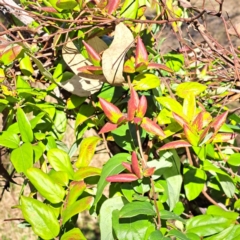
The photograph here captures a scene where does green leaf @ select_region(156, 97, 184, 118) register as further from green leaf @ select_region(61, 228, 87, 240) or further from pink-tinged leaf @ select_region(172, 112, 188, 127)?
green leaf @ select_region(61, 228, 87, 240)

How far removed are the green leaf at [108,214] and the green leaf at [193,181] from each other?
129 mm

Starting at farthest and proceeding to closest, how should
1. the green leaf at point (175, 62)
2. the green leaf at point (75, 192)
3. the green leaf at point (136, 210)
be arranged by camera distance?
1. the green leaf at point (175, 62)
2. the green leaf at point (75, 192)
3. the green leaf at point (136, 210)

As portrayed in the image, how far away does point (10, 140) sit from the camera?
85 centimetres

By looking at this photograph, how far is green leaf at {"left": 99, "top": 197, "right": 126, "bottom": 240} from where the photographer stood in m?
0.74

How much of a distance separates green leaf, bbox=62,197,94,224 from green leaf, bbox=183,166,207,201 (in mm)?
196

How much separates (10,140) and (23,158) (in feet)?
0.19

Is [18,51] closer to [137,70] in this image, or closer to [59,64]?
[59,64]

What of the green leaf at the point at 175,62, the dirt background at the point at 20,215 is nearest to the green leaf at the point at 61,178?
the green leaf at the point at 175,62

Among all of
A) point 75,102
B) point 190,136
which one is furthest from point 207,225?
point 75,102

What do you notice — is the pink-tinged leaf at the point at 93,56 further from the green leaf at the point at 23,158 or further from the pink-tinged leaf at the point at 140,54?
the green leaf at the point at 23,158

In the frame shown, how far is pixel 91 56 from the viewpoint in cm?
79

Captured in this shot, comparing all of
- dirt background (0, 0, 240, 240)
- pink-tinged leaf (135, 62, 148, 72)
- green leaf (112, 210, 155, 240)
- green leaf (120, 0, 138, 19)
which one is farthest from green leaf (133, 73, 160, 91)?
dirt background (0, 0, 240, 240)

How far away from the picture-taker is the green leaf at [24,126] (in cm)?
84

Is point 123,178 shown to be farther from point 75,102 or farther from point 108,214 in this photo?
point 75,102
